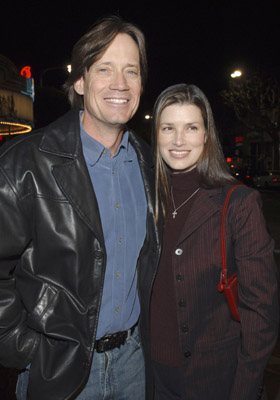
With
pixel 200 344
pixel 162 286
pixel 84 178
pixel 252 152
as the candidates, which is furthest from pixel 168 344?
pixel 252 152

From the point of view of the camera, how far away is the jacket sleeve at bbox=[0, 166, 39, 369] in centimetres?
188

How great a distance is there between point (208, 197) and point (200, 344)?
33.7 inches

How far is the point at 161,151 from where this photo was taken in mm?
2592

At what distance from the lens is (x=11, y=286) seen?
1.98 metres

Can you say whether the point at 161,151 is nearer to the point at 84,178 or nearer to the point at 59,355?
the point at 84,178

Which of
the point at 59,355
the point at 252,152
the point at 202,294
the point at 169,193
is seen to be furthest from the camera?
the point at 252,152

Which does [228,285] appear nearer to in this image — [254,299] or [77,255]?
[254,299]

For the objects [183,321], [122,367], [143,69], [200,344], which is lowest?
[122,367]

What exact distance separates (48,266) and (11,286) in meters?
0.23

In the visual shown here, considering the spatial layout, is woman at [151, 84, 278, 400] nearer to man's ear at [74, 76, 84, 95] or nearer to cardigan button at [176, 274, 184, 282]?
cardigan button at [176, 274, 184, 282]

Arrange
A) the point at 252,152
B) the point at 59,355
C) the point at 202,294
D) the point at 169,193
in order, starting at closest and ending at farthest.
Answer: the point at 59,355
the point at 202,294
the point at 169,193
the point at 252,152

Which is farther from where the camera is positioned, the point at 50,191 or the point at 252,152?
the point at 252,152

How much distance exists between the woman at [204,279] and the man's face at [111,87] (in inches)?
12.4

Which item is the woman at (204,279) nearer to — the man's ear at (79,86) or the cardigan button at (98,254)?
the cardigan button at (98,254)
